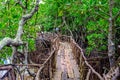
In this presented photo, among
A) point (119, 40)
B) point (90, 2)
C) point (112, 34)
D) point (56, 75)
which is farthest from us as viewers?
point (119, 40)

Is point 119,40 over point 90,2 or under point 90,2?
under

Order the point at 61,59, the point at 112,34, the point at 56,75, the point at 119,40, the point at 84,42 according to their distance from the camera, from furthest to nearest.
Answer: the point at 84,42
the point at 61,59
the point at 119,40
the point at 56,75
the point at 112,34

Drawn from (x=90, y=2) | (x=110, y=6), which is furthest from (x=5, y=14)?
(x=110, y=6)

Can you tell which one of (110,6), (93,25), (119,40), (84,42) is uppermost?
(110,6)

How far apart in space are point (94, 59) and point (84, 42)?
4.79 metres

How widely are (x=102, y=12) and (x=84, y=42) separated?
6.77 m

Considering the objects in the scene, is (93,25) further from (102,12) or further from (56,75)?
(56,75)

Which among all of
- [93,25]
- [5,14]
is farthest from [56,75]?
[5,14]

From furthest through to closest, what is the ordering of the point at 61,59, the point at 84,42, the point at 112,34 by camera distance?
the point at 84,42
the point at 61,59
the point at 112,34

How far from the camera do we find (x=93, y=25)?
867cm

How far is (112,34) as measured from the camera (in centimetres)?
823

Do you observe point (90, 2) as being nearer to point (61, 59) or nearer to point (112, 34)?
point (112, 34)

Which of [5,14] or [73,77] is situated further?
[73,77]

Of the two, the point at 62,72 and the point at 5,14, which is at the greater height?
the point at 5,14
